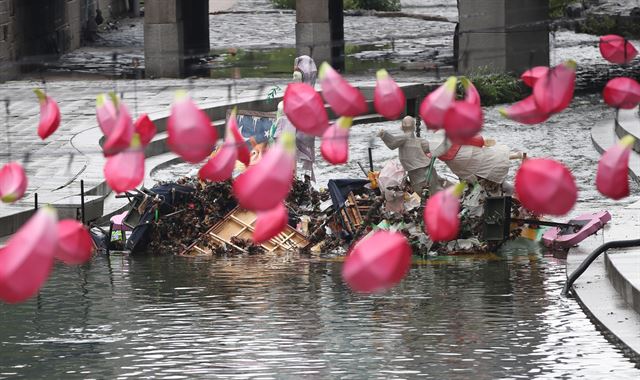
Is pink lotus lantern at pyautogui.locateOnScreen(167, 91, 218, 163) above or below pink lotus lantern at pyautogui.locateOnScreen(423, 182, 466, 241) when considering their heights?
above

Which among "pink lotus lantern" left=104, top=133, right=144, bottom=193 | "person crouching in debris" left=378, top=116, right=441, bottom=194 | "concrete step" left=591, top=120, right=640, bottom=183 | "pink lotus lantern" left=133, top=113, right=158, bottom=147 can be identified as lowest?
"concrete step" left=591, top=120, right=640, bottom=183

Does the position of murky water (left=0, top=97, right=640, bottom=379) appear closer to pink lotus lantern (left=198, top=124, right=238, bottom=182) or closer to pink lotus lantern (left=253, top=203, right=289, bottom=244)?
pink lotus lantern (left=198, top=124, right=238, bottom=182)

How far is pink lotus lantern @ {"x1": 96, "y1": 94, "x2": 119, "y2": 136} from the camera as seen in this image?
575 centimetres

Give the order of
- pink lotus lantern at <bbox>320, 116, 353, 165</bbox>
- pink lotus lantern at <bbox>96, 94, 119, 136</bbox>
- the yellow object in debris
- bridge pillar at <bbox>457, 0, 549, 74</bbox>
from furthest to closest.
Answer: bridge pillar at <bbox>457, 0, 549, 74</bbox>, the yellow object in debris, pink lotus lantern at <bbox>320, 116, 353, 165</bbox>, pink lotus lantern at <bbox>96, 94, 119, 136</bbox>

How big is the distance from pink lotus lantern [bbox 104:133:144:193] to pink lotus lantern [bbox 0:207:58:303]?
0.78 meters

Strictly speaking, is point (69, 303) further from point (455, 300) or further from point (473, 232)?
point (473, 232)

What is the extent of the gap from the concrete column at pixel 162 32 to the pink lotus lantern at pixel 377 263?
30.0m

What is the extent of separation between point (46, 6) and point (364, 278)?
3454 centimetres

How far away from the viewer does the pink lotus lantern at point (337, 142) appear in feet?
19.2

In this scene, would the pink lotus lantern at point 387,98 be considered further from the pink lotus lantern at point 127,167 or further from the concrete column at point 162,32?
the concrete column at point 162,32

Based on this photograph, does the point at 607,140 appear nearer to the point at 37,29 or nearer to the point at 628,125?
the point at 628,125

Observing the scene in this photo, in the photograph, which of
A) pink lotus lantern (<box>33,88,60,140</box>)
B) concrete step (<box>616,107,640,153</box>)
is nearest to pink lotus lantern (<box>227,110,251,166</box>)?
pink lotus lantern (<box>33,88,60,140</box>)

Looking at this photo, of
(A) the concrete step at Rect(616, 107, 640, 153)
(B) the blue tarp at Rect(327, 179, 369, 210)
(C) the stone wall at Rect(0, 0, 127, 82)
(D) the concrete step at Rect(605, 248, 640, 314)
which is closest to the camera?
(D) the concrete step at Rect(605, 248, 640, 314)

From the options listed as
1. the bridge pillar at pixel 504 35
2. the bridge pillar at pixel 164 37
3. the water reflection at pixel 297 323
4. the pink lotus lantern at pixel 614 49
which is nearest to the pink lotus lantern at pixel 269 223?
the pink lotus lantern at pixel 614 49
